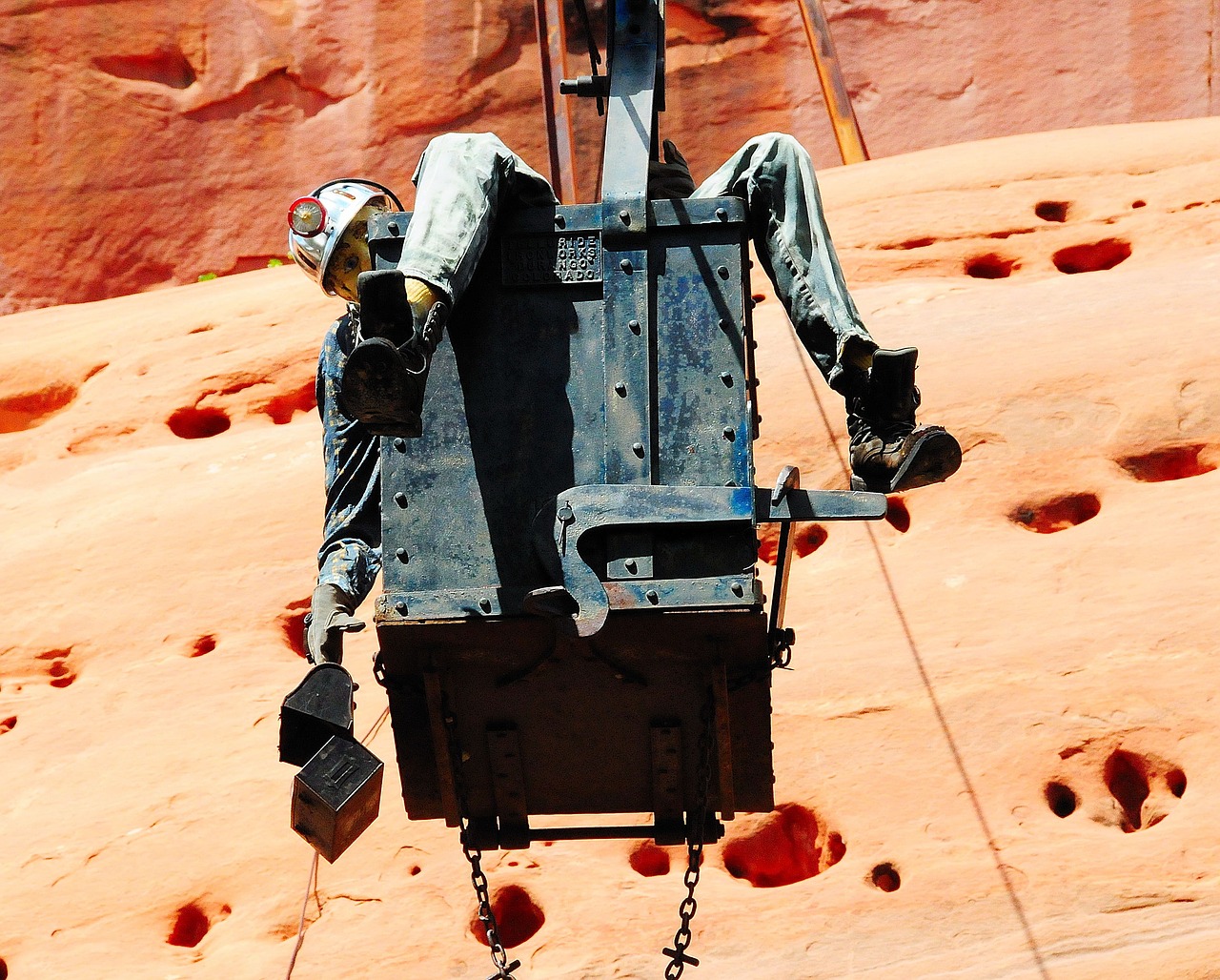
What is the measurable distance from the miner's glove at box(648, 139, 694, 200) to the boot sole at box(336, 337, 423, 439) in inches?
52.4

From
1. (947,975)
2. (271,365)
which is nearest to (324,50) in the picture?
(271,365)

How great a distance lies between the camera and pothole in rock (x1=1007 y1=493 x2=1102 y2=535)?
336 inches

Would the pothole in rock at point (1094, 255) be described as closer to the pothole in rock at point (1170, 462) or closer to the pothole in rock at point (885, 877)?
the pothole in rock at point (1170, 462)

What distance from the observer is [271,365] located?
33.4 feet

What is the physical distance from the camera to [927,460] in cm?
500

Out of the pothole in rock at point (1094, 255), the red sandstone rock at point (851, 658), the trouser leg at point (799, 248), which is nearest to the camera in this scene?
the trouser leg at point (799, 248)

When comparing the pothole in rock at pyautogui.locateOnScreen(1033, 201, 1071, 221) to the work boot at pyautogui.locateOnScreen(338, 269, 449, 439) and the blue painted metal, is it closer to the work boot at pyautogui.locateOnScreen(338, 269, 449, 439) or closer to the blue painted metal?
the blue painted metal

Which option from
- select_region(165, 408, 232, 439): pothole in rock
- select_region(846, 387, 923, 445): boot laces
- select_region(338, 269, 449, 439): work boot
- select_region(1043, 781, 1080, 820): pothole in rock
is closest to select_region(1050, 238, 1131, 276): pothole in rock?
select_region(1043, 781, 1080, 820): pothole in rock

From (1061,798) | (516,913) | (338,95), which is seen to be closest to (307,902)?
(516,913)

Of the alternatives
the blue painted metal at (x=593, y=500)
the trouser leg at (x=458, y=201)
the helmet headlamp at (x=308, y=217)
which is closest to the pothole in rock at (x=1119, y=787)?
the blue painted metal at (x=593, y=500)

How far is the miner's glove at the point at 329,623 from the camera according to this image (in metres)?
5.44

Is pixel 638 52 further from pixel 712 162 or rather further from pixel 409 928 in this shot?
pixel 712 162

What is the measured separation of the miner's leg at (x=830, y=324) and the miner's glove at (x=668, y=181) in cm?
19

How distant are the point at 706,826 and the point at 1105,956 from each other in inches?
72.6
